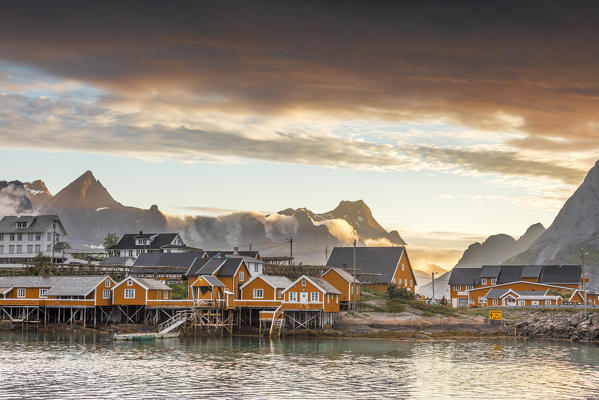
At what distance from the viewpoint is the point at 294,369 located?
53.4 m

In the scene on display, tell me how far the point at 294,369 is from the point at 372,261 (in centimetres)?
6547

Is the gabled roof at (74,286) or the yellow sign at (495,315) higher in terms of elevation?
the gabled roof at (74,286)

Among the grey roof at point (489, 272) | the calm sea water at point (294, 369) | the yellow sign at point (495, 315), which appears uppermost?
the grey roof at point (489, 272)

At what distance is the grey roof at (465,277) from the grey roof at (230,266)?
50915 mm

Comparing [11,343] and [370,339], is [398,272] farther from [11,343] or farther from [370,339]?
[11,343]

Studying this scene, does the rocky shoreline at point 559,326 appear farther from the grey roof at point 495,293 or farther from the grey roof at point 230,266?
the grey roof at point 230,266

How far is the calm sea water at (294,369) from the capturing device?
44.1 m

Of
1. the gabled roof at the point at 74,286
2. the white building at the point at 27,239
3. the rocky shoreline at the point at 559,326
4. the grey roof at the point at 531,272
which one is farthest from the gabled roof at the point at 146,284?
the grey roof at the point at 531,272

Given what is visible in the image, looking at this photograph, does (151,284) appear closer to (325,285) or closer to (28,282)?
(28,282)

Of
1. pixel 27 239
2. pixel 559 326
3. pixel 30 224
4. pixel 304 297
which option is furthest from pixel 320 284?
pixel 30 224

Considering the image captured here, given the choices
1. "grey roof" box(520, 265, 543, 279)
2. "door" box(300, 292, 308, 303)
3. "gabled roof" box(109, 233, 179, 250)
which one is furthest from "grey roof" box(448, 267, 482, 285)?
"gabled roof" box(109, 233, 179, 250)

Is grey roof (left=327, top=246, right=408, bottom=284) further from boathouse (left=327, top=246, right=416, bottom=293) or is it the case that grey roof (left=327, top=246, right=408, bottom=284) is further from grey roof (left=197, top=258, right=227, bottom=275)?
grey roof (left=197, top=258, right=227, bottom=275)

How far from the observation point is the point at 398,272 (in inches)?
4589

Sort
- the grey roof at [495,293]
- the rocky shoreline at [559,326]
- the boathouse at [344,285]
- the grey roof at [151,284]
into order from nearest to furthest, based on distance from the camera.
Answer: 1. the rocky shoreline at [559,326]
2. the grey roof at [151,284]
3. the boathouse at [344,285]
4. the grey roof at [495,293]
